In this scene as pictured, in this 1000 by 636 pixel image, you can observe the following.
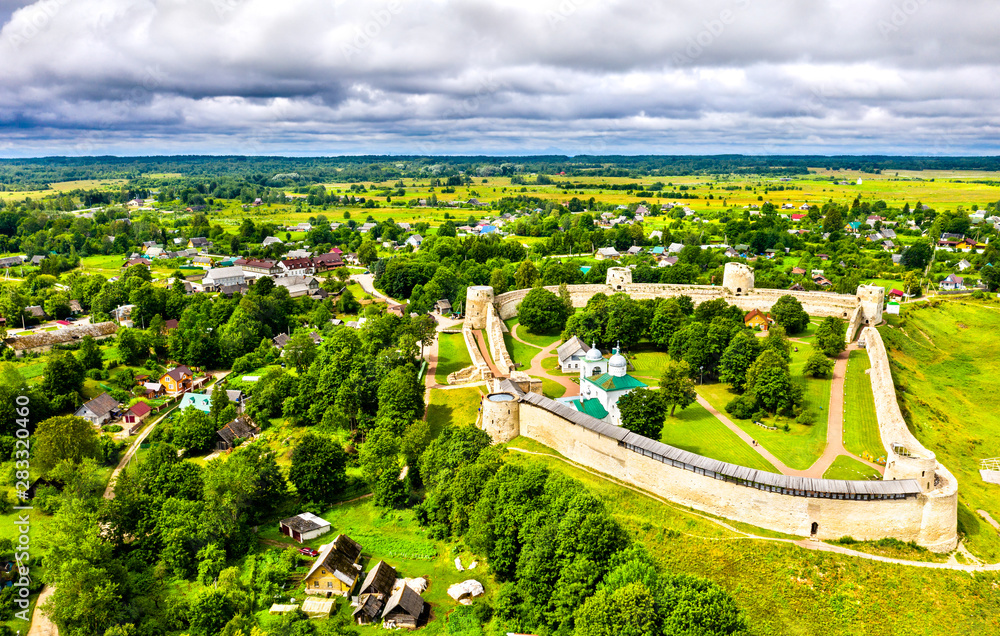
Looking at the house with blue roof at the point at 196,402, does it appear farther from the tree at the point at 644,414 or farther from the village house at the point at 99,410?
the tree at the point at 644,414

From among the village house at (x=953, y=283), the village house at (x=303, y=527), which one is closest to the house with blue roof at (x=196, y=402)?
the village house at (x=303, y=527)

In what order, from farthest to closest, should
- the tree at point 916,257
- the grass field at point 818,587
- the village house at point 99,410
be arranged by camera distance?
the tree at point 916,257
the village house at point 99,410
the grass field at point 818,587

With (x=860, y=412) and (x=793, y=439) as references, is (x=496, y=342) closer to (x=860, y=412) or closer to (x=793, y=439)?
(x=793, y=439)

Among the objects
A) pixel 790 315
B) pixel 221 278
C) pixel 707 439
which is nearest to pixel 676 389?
pixel 707 439

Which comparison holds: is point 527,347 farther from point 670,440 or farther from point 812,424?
point 812,424

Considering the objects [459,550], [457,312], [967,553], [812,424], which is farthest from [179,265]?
[967,553]

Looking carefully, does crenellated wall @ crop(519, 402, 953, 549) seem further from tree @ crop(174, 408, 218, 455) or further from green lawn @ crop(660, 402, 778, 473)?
tree @ crop(174, 408, 218, 455)
